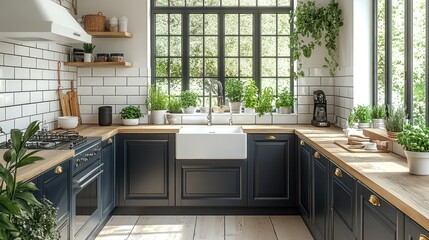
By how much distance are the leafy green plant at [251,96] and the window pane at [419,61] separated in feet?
7.15

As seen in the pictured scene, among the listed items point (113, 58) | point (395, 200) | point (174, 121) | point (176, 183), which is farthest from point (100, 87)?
point (395, 200)

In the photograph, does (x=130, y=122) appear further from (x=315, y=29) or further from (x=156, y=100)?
(x=315, y=29)

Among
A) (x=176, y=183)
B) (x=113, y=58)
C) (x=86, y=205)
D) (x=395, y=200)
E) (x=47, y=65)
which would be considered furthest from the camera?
(x=113, y=58)

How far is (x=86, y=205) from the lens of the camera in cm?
394

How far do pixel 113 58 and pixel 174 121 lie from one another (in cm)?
96

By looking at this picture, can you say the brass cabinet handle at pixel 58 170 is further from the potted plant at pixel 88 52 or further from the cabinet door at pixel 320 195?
the potted plant at pixel 88 52

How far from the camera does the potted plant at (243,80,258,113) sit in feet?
18.5

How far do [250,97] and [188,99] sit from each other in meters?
0.70

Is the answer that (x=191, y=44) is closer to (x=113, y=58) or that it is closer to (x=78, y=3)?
(x=113, y=58)

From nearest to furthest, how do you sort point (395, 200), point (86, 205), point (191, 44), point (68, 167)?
point (395, 200), point (68, 167), point (86, 205), point (191, 44)

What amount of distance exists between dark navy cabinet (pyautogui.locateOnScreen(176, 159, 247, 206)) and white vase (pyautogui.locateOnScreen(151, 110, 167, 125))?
69 centimetres

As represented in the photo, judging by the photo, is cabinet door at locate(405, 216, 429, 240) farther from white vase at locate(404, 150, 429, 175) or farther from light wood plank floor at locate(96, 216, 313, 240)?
light wood plank floor at locate(96, 216, 313, 240)

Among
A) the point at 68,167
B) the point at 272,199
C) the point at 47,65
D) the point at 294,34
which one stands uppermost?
the point at 294,34

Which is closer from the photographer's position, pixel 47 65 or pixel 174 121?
pixel 47 65
